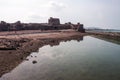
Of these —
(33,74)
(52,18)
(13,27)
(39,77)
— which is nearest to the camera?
(39,77)

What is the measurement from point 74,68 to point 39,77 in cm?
683

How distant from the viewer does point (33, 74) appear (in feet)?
75.7

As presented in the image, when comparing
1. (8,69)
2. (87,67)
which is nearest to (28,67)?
(8,69)

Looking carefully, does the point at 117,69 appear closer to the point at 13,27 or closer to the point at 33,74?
the point at 33,74

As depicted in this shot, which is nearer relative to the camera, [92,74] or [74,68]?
[92,74]

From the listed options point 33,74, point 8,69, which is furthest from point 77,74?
point 8,69

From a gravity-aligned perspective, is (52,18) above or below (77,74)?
above

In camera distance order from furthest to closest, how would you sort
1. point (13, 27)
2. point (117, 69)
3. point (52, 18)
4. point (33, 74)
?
point (52, 18) < point (13, 27) < point (117, 69) < point (33, 74)

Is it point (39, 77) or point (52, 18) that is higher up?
point (52, 18)

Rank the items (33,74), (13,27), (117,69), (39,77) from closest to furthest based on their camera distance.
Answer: (39,77), (33,74), (117,69), (13,27)

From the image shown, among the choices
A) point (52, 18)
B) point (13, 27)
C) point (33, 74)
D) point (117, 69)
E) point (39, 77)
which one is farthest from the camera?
point (52, 18)

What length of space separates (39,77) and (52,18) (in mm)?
116259

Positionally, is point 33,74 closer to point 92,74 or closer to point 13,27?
point 92,74

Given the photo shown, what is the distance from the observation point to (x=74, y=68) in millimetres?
26281
